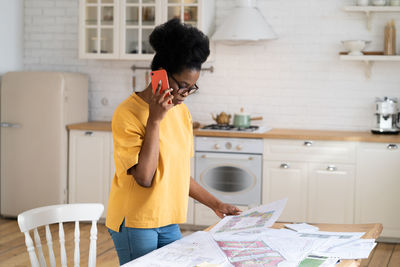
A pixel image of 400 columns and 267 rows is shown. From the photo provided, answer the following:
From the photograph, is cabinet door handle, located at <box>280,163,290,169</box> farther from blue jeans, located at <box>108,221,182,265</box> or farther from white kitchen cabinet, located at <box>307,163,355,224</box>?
blue jeans, located at <box>108,221,182,265</box>

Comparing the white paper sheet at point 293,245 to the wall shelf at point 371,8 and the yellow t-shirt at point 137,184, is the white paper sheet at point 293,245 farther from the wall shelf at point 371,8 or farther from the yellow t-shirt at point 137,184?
the wall shelf at point 371,8

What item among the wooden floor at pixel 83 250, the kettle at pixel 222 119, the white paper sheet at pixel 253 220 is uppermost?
the kettle at pixel 222 119

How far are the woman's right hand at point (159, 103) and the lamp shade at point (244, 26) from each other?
3071 mm

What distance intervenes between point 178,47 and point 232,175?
305 cm

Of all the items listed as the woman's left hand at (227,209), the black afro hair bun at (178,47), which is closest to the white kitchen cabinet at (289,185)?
the woman's left hand at (227,209)

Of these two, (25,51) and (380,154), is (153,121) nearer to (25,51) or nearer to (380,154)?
(380,154)

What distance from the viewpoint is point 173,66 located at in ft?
5.74

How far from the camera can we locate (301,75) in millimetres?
5121

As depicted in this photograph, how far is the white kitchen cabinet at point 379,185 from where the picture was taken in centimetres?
447

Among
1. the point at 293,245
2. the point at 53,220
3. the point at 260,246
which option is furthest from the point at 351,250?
the point at 53,220

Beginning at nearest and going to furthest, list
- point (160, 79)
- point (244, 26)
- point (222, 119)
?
point (160, 79)
point (244, 26)
point (222, 119)

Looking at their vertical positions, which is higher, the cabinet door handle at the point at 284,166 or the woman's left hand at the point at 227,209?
the woman's left hand at the point at 227,209

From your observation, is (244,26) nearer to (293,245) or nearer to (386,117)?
(386,117)

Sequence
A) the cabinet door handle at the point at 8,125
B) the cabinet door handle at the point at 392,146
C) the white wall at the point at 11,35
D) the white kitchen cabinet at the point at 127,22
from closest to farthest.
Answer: the cabinet door handle at the point at 392,146 < the white kitchen cabinet at the point at 127,22 < the cabinet door handle at the point at 8,125 < the white wall at the point at 11,35
